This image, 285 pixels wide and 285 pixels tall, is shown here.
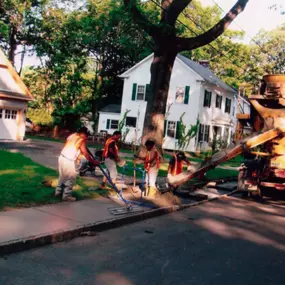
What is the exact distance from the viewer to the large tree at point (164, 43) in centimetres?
1310

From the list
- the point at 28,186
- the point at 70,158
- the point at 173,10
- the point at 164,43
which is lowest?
the point at 28,186

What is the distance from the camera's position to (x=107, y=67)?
43.5 meters

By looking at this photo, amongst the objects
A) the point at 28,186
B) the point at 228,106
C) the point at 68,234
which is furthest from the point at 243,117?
the point at 228,106

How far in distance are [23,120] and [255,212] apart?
19895 mm

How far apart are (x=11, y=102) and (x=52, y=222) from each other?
20.1 meters

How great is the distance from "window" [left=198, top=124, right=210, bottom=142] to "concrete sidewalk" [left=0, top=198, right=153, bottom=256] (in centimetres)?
2487

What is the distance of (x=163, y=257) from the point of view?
584 centimetres

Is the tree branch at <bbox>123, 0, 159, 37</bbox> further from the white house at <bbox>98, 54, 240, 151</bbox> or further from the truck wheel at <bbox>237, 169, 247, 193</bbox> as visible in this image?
the white house at <bbox>98, 54, 240, 151</bbox>

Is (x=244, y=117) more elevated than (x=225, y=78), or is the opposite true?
(x=225, y=78)

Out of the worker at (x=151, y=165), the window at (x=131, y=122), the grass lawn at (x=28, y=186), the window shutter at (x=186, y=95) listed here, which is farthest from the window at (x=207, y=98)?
the worker at (x=151, y=165)

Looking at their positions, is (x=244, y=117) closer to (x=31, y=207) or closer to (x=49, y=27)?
(x=31, y=207)

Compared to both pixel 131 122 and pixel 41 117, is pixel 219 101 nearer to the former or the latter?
pixel 131 122

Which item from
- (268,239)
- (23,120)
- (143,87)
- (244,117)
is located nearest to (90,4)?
(143,87)

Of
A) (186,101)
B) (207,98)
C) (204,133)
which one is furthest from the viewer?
(204,133)
